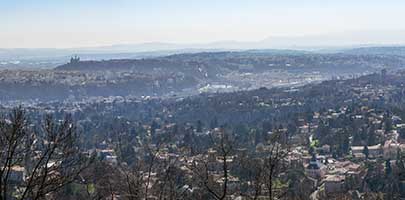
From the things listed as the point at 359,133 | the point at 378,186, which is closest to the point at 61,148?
the point at 378,186

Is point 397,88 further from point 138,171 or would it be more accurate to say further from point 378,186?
point 138,171

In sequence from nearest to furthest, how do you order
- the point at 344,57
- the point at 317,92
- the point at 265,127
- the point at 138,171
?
the point at 138,171, the point at 265,127, the point at 317,92, the point at 344,57

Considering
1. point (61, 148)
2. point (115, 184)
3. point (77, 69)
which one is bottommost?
point (77, 69)

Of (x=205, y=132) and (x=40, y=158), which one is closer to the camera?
Result: (x=40, y=158)

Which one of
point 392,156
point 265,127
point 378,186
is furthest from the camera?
point 265,127

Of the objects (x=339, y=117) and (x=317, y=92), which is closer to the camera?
(x=339, y=117)

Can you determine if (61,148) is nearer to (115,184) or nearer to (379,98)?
(115,184)

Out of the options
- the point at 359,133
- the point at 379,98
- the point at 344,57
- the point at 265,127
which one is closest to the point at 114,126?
the point at 265,127

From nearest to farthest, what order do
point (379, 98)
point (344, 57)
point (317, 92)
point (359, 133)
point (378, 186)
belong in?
point (378, 186)
point (359, 133)
point (379, 98)
point (317, 92)
point (344, 57)

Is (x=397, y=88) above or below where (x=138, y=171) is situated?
below
